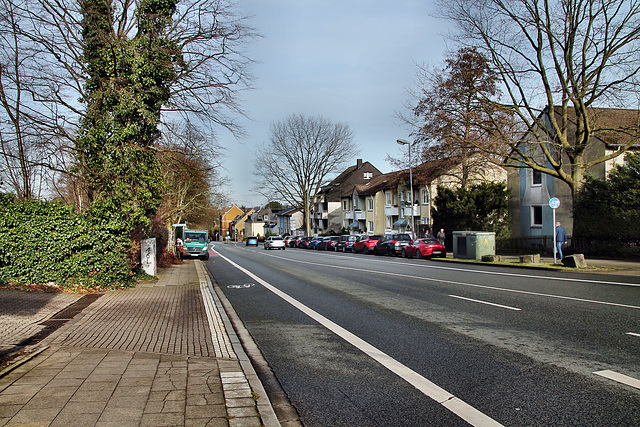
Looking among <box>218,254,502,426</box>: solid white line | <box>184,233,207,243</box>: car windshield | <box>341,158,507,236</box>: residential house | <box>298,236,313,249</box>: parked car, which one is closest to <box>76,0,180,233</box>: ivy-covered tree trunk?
<box>218,254,502,426</box>: solid white line

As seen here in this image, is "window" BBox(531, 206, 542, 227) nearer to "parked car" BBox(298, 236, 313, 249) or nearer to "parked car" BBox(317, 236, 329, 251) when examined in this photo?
"parked car" BBox(317, 236, 329, 251)

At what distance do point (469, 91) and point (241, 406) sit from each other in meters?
21.8

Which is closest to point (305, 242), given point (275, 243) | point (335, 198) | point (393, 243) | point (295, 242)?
point (295, 242)

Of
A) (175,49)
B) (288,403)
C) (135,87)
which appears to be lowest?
(288,403)

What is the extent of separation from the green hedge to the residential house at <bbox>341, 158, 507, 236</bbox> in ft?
78.7

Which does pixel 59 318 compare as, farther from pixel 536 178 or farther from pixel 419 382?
pixel 536 178

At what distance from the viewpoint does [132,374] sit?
5285 millimetres

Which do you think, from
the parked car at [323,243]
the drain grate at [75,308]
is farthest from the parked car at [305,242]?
the drain grate at [75,308]

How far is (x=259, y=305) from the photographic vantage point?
11.3 m

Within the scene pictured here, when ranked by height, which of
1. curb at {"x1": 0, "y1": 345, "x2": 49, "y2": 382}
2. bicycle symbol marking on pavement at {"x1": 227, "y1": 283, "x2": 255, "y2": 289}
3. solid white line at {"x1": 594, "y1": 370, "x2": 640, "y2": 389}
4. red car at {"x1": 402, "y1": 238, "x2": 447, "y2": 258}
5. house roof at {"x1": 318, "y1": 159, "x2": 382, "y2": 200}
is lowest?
bicycle symbol marking on pavement at {"x1": 227, "y1": 283, "x2": 255, "y2": 289}

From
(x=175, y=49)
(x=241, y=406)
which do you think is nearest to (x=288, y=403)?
(x=241, y=406)

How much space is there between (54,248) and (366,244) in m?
30.5

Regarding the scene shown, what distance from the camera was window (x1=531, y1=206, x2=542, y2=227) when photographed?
35.1 m

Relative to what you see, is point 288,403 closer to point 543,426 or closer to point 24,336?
point 543,426
